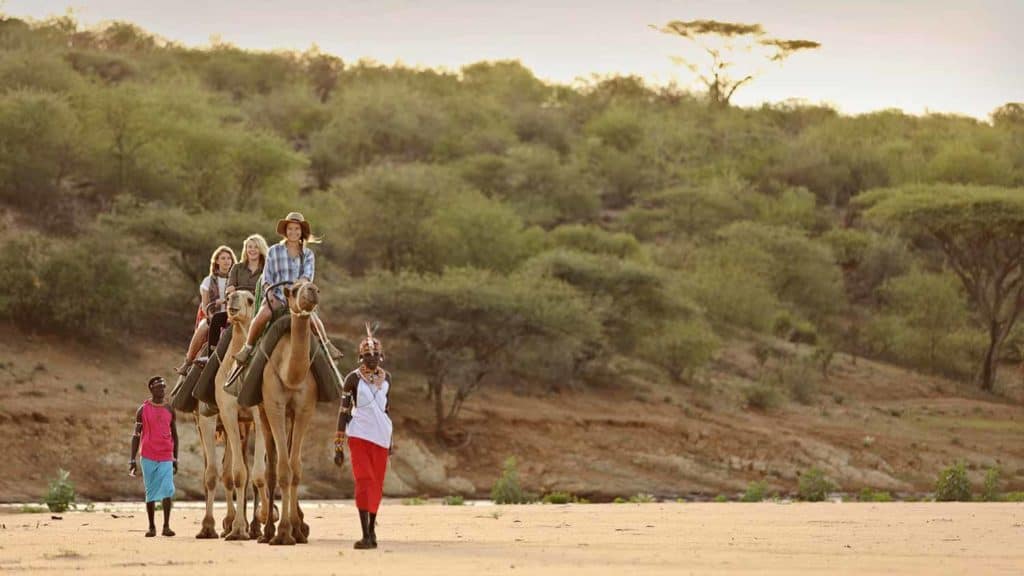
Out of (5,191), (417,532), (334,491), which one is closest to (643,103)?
(5,191)

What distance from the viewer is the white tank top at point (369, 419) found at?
49.5 ft

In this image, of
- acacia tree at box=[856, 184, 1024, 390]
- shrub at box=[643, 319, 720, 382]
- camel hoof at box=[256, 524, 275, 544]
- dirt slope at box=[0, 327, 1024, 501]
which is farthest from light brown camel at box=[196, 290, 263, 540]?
→ acacia tree at box=[856, 184, 1024, 390]

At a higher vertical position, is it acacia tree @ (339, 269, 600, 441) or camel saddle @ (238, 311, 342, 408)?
camel saddle @ (238, 311, 342, 408)

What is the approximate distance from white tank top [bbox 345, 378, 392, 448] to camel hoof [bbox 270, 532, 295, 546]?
1.11 metres

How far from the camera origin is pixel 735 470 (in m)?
44.0

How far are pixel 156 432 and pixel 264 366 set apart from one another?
285 cm

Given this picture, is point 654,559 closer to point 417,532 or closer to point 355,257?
point 417,532

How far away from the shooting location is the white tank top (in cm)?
1510

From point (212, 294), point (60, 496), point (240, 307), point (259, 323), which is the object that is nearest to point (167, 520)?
point (212, 294)

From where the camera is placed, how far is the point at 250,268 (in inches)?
682

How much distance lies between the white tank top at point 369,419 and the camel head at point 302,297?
72 cm

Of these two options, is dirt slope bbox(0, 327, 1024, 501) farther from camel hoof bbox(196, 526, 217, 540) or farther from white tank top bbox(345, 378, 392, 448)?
white tank top bbox(345, 378, 392, 448)

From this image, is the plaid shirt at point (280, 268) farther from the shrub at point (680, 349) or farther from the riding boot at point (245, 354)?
the shrub at point (680, 349)

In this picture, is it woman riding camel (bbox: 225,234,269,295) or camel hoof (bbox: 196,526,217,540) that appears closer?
woman riding camel (bbox: 225,234,269,295)
